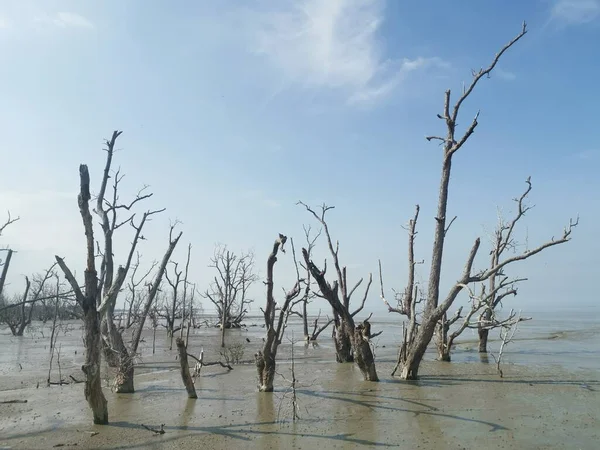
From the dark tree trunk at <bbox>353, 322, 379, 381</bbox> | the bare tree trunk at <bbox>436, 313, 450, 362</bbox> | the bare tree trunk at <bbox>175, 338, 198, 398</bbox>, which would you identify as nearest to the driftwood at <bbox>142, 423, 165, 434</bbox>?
the bare tree trunk at <bbox>175, 338, 198, 398</bbox>

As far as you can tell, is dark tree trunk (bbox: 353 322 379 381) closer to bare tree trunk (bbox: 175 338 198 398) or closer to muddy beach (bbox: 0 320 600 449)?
muddy beach (bbox: 0 320 600 449)

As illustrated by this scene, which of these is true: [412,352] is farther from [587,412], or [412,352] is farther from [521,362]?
[521,362]

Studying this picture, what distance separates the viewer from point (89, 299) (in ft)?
24.5

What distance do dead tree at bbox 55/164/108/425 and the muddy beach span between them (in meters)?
0.91

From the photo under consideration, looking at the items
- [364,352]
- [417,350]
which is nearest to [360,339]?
[364,352]

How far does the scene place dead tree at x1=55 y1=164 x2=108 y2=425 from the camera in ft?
24.5

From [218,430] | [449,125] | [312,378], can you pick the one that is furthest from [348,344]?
[218,430]

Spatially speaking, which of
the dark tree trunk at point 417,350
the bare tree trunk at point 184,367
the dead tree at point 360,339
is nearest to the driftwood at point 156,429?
the bare tree trunk at point 184,367

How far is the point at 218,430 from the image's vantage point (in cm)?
787

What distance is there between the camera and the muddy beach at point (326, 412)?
7.32 metres

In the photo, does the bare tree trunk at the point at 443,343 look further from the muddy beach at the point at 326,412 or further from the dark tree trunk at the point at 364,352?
the dark tree trunk at the point at 364,352

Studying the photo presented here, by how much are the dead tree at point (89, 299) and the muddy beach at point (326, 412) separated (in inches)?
35.7

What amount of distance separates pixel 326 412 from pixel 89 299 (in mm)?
4615

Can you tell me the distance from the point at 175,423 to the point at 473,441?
4.78 metres
